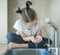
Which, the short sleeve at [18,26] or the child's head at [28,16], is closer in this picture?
the child's head at [28,16]

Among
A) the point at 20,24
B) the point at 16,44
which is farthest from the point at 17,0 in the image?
the point at 16,44

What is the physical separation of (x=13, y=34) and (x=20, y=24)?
0.24 ft

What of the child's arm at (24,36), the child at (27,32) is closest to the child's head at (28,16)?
the child at (27,32)

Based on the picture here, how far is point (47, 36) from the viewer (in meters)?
0.97

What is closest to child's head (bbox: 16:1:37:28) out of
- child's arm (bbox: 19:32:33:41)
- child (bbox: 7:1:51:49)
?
child (bbox: 7:1:51:49)

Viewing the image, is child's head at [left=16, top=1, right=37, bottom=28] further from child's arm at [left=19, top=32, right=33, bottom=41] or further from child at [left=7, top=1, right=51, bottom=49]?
child's arm at [left=19, top=32, right=33, bottom=41]

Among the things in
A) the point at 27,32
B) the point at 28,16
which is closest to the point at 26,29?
the point at 27,32

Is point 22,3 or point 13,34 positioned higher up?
point 22,3

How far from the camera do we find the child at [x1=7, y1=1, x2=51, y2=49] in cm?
95

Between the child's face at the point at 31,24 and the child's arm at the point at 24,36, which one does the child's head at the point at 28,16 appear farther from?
the child's arm at the point at 24,36

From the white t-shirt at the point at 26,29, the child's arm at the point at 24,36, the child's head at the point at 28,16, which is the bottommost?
the child's arm at the point at 24,36

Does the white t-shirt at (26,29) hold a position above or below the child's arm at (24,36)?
above

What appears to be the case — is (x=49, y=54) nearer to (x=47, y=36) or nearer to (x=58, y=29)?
(x=58, y=29)

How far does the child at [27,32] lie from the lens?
37.5 inches
